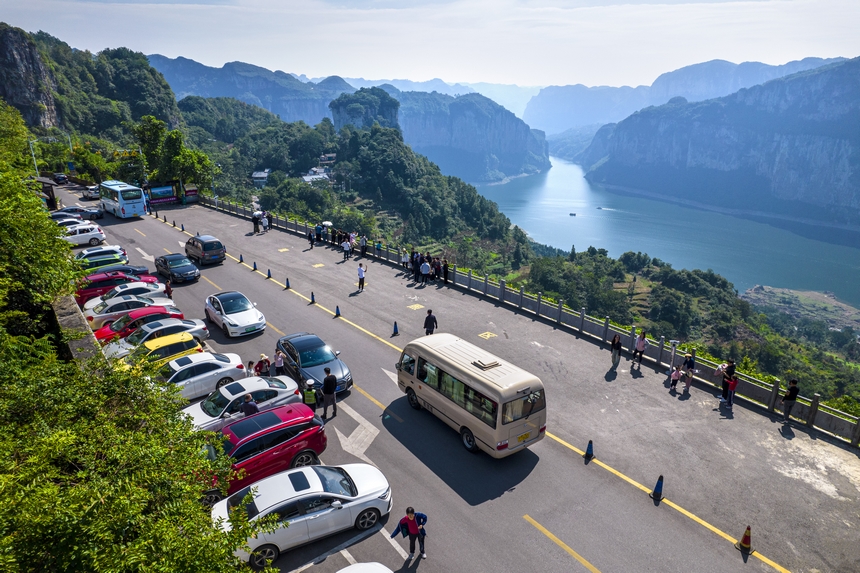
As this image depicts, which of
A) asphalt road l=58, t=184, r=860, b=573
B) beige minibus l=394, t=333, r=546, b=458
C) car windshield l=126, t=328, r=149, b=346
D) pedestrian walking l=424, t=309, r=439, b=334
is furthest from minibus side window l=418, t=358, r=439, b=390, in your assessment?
car windshield l=126, t=328, r=149, b=346

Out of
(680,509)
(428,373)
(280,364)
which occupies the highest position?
(428,373)

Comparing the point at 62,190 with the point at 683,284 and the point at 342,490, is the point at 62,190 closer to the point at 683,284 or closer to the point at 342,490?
the point at 342,490

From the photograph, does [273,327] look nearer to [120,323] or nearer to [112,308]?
[120,323]

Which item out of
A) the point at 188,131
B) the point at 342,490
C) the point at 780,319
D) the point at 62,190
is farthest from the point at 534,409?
the point at 188,131

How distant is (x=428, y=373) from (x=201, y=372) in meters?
7.91

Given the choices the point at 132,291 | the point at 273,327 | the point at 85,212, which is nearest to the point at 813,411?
the point at 273,327

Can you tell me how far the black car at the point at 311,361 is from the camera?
55.4 ft

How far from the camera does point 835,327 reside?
397ft

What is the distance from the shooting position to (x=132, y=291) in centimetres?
2338

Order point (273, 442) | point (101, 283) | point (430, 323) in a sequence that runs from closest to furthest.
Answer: point (273, 442) → point (430, 323) → point (101, 283)

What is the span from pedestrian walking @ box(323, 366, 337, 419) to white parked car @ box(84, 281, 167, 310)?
1295cm

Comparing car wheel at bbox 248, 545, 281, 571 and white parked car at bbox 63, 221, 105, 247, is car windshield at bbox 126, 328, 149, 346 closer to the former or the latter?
car wheel at bbox 248, 545, 281, 571

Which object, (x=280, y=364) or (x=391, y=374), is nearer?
(x=280, y=364)

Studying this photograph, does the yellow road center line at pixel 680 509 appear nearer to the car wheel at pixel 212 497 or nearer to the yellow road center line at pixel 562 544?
the yellow road center line at pixel 562 544
